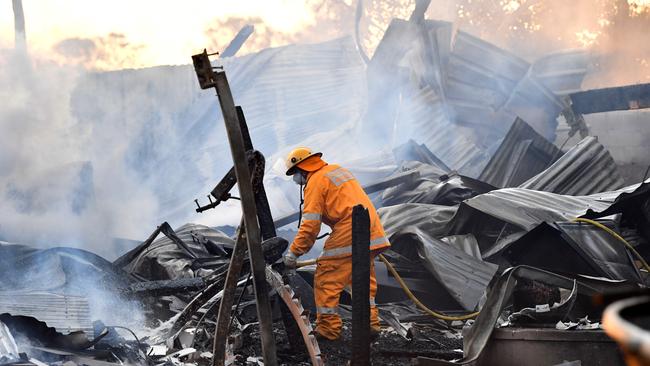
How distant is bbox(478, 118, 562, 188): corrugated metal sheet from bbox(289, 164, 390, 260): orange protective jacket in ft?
22.3

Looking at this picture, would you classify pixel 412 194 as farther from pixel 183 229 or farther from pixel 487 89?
pixel 487 89

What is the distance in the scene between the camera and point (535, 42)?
864 inches

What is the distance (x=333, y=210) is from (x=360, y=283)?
212cm

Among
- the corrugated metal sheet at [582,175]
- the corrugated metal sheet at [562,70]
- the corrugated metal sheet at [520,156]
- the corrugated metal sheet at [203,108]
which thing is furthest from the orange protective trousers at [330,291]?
the corrugated metal sheet at [562,70]

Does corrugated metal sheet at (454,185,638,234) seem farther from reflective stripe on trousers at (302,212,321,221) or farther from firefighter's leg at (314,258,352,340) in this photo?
reflective stripe on trousers at (302,212,321,221)

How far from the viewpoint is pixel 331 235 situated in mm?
6785

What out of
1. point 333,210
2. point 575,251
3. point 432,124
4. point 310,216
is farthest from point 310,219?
point 432,124

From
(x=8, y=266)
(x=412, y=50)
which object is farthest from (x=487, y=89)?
→ (x=8, y=266)

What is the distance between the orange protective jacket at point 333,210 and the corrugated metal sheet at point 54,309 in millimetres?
1835

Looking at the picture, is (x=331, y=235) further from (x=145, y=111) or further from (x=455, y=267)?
(x=145, y=111)

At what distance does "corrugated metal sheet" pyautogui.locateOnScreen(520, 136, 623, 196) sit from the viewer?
11.5 metres

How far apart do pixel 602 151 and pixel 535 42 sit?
10941 millimetres

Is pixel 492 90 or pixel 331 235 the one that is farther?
pixel 492 90

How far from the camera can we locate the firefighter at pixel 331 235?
6586mm
